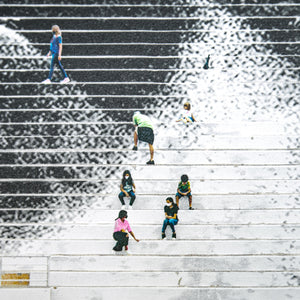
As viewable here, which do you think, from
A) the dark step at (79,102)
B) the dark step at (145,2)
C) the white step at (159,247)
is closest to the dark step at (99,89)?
the dark step at (79,102)

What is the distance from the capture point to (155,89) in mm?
8484

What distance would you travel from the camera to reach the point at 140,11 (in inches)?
341

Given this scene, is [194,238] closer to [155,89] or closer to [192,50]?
[155,89]

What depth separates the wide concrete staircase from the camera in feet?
25.8

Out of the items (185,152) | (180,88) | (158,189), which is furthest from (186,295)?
(180,88)

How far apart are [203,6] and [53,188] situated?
203 inches

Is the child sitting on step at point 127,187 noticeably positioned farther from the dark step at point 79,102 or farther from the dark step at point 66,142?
the dark step at point 79,102

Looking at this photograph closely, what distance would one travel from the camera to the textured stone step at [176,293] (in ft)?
25.6

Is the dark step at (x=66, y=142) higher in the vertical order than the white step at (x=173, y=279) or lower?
higher

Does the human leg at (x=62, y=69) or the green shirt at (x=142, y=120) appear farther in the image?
the human leg at (x=62, y=69)

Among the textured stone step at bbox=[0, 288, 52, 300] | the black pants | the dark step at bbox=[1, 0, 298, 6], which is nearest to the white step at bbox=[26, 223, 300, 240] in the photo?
the black pants

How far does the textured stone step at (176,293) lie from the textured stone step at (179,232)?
103cm

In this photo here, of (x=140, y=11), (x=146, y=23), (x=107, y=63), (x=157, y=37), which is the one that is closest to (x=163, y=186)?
(x=107, y=63)

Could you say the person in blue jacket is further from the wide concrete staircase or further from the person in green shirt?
the person in green shirt
